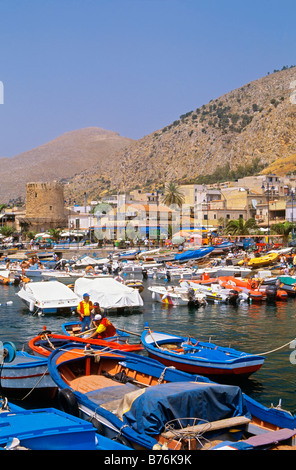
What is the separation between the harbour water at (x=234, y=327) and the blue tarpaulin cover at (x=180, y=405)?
13.9 ft

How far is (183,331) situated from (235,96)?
182 meters

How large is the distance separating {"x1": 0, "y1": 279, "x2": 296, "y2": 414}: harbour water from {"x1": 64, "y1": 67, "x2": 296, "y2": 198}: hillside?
119002 millimetres

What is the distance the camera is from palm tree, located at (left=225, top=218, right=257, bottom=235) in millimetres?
68750

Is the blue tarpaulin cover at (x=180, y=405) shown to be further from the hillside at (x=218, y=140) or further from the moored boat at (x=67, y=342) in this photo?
the hillside at (x=218, y=140)

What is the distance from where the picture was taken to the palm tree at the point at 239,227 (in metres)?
68.8

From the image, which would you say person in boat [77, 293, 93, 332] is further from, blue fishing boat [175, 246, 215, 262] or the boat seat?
blue fishing boat [175, 246, 215, 262]

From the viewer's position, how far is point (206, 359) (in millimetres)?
14297

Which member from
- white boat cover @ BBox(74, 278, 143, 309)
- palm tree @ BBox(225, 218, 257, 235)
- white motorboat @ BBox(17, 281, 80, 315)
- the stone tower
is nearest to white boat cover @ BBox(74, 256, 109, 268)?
palm tree @ BBox(225, 218, 257, 235)

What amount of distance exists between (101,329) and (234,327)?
927 centimetres

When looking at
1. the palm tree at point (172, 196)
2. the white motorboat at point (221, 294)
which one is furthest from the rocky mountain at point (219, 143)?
the white motorboat at point (221, 294)

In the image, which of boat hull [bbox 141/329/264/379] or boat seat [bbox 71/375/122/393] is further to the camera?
boat hull [bbox 141/329/264/379]

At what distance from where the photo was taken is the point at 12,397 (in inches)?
548

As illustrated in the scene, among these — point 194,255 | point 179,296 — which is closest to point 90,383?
point 179,296

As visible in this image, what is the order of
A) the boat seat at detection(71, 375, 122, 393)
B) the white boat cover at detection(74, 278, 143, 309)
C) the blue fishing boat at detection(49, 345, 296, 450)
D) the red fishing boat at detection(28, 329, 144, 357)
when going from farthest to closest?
the white boat cover at detection(74, 278, 143, 309) → the red fishing boat at detection(28, 329, 144, 357) → the boat seat at detection(71, 375, 122, 393) → the blue fishing boat at detection(49, 345, 296, 450)
